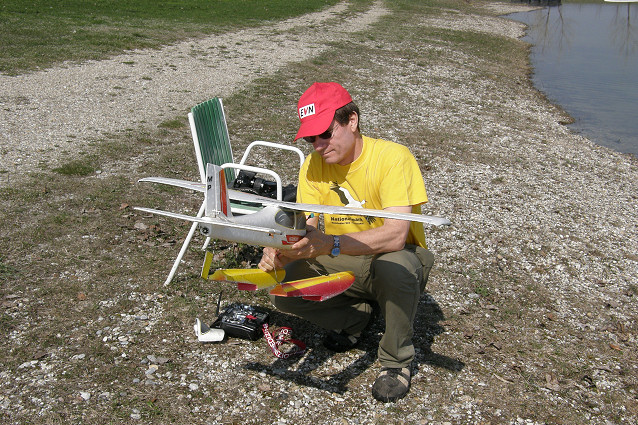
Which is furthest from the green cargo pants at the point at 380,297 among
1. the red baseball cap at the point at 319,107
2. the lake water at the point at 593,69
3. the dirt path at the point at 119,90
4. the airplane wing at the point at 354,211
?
the lake water at the point at 593,69

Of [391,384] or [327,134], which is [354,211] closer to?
[327,134]

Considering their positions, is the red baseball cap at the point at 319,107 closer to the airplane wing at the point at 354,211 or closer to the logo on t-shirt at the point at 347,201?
the logo on t-shirt at the point at 347,201

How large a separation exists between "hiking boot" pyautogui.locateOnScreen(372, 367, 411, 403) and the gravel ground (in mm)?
65

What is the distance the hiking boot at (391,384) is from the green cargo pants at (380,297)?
0.08 metres

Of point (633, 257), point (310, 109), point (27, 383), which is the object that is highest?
point (310, 109)

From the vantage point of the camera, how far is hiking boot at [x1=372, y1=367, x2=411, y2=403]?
3.81 metres

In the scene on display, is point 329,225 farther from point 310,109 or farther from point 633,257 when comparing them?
point 633,257

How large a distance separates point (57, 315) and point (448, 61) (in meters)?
16.9

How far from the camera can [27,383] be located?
3650mm

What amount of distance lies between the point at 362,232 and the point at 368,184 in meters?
0.37

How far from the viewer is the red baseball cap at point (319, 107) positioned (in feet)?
11.7

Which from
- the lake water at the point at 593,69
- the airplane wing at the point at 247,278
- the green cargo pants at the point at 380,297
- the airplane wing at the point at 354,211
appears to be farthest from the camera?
the lake water at the point at 593,69

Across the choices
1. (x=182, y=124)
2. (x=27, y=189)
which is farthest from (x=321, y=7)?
(x=27, y=189)

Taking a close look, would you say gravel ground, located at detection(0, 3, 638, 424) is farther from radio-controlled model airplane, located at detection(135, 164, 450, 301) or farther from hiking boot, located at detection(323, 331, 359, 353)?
radio-controlled model airplane, located at detection(135, 164, 450, 301)
